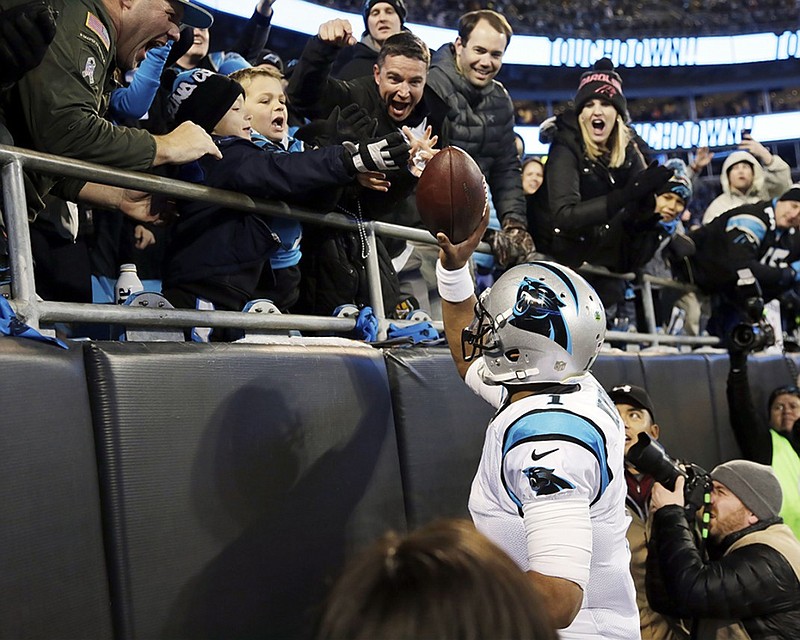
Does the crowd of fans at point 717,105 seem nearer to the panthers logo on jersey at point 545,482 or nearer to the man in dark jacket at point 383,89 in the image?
the man in dark jacket at point 383,89

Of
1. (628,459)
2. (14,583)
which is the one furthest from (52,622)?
(628,459)

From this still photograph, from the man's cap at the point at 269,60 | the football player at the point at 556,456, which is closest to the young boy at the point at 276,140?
the football player at the point at 556,456

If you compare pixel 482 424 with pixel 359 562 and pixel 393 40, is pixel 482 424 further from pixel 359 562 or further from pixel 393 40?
pixel 359 562

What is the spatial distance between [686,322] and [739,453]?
107 cm

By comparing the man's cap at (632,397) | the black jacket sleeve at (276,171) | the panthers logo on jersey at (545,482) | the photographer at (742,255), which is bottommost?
the man's cap at (632,397)

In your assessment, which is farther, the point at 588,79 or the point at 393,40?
the point at 588,79

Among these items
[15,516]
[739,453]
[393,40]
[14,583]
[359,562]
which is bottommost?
[739,453]

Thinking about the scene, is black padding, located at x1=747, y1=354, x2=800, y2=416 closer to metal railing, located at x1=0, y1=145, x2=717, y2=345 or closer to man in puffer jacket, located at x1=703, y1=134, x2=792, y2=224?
man in puffer jacket, located at x1=703, y1=134, x2=792, y2=224

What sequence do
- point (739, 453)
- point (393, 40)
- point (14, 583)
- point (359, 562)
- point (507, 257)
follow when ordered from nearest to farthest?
point (359, 562) < point (14, 583) < point (393, 40) < point (507, 257) < point (739, 453)

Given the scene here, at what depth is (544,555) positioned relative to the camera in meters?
1.99

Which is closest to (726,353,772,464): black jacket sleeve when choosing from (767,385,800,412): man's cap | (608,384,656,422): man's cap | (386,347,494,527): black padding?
(767,385,800,412): man's cap

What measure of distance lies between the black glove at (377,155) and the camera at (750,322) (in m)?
3.33

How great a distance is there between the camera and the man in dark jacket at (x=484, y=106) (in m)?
4.58

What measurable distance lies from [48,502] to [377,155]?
61.0 inches
